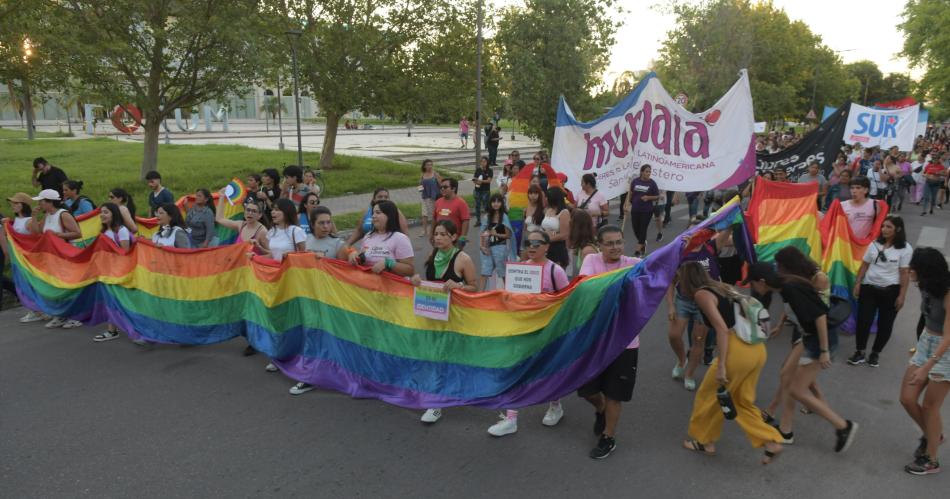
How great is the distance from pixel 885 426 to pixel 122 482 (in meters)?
5.68

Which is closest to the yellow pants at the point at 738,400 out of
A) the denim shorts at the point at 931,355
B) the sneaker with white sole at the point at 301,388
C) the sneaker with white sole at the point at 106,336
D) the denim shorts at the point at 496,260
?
the denim shorts at the point at 931,355

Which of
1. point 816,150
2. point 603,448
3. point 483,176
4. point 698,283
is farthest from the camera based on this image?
point 483,176

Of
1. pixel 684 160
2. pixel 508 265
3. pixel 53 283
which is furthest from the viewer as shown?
pixel 684 160

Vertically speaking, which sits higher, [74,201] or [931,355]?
[74,201]

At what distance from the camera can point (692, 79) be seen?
31.1 metres

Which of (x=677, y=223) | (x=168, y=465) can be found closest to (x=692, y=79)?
(x=677, y=223)

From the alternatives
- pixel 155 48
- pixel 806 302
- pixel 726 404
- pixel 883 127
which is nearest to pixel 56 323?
pixel 726 404

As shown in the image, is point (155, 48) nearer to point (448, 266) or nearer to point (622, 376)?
→ point (448, 266)

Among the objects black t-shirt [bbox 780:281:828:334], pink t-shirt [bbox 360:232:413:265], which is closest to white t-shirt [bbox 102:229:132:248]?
pink t-shirt [bbox 360:232:413:265]

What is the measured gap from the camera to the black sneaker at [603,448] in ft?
14.9

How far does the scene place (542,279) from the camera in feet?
16.2

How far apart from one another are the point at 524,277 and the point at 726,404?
1688 millimetres

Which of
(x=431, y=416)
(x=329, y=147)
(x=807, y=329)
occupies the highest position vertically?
(x=329, y=147)

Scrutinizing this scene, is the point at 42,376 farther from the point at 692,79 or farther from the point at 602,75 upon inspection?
the point at 692,79
